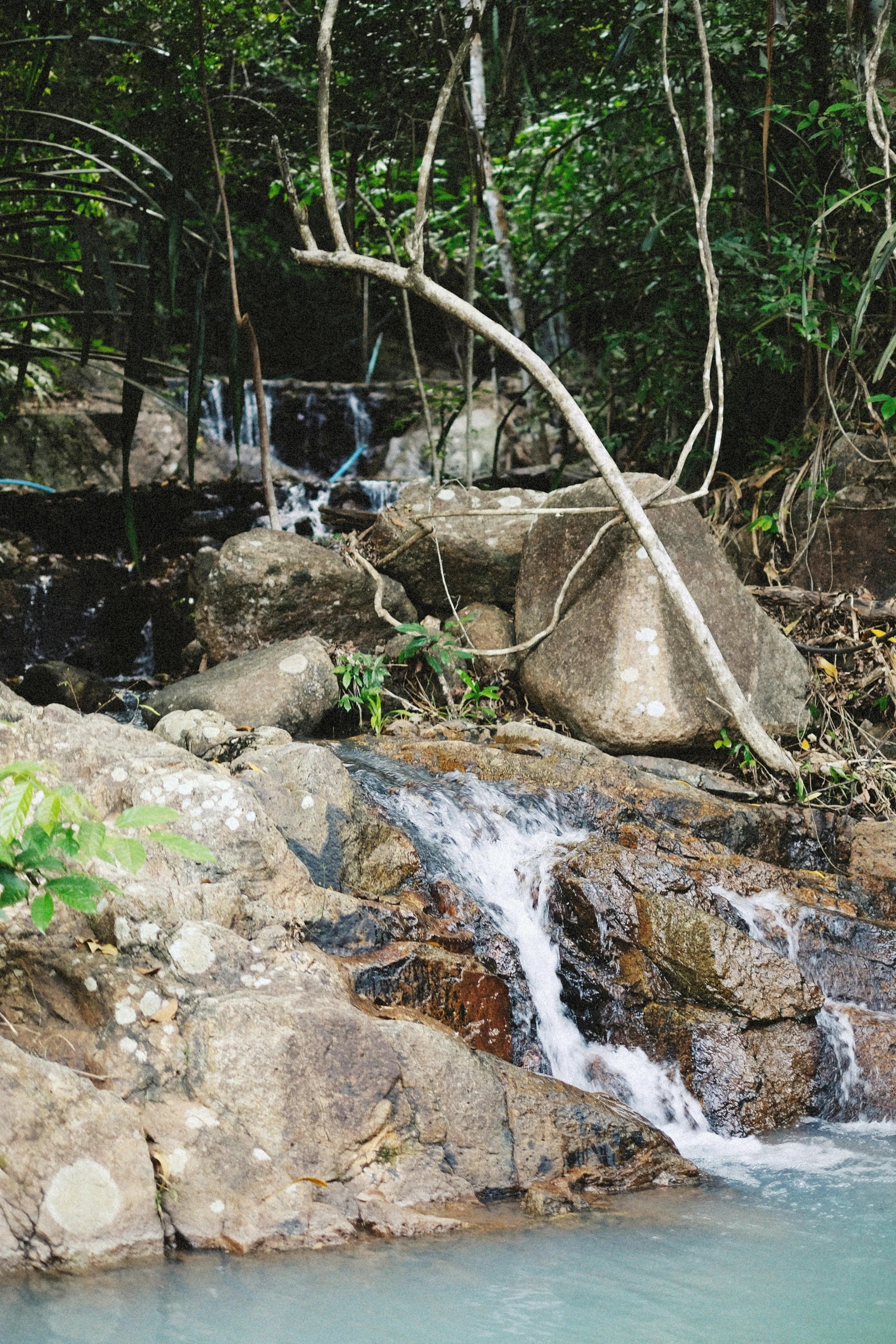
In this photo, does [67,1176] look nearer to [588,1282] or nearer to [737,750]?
[588,1282]

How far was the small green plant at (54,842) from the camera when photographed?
6.48ft

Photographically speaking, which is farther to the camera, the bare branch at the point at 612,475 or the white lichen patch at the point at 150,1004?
the bare branch at the point at 612,475

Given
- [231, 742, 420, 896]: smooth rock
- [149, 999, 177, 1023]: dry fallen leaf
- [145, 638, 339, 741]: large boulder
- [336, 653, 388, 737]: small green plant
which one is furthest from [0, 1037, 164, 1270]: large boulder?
[336, 653, 388, 737]: small green plant

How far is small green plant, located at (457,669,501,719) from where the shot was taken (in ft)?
17.8

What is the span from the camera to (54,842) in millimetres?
2131

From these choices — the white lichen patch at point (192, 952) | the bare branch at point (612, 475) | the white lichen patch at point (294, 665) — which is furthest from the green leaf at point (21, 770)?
the bare branch at point (612, 475)

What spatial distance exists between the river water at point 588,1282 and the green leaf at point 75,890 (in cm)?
70

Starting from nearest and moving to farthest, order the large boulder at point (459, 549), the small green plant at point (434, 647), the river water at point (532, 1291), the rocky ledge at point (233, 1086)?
the river water at point (532, 1291) < the rocky ledge at point (233, 1086) < the small green plant at point (434, 647) < the large boulder at point (459, 549)

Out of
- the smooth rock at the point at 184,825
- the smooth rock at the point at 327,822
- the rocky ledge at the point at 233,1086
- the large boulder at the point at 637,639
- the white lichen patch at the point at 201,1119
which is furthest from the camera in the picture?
the large boulder at the point at 637,639

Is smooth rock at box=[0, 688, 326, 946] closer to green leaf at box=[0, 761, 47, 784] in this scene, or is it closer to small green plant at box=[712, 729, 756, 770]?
green leaf at box=[0, 761, 47, 784]

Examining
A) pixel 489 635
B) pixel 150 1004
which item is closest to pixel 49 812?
pixel 150 1004

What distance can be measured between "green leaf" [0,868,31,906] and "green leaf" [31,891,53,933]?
4 cm

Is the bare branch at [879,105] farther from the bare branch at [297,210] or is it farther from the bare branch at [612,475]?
the bare branch at [297,210]

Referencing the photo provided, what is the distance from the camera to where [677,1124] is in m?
3.15
